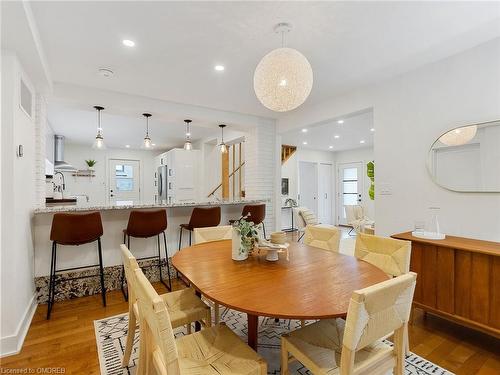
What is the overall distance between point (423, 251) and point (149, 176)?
26.6 feet

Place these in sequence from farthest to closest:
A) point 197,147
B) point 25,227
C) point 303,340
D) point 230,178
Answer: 1. point 197,147
2. point 230,178
3. point 25,227
4. point 303,340

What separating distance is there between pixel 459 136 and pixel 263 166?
2.82 m

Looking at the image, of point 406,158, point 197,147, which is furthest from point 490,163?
point 197,147

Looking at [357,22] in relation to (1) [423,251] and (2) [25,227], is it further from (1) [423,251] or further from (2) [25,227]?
(2) [25,227]

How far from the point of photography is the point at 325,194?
28.4ft

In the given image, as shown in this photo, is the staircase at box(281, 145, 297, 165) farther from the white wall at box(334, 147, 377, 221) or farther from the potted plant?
the potted plant

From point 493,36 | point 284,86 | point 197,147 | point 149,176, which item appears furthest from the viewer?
point 149,176

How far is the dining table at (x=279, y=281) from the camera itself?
1124 millimetres

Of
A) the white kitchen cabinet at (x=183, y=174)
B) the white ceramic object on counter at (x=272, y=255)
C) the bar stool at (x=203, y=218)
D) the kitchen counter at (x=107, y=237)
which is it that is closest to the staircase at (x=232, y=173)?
the white kitchen cabinet at (x=183, y=174)

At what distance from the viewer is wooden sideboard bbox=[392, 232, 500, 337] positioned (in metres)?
1.93

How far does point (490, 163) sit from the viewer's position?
2.29 meters

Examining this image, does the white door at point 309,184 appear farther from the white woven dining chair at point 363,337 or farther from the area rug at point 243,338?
the white woven dining chair at point 363,337

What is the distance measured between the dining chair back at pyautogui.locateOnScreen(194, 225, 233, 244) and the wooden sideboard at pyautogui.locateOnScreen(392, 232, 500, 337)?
1805 millimetres

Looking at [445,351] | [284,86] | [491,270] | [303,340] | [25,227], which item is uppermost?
[284,86]
